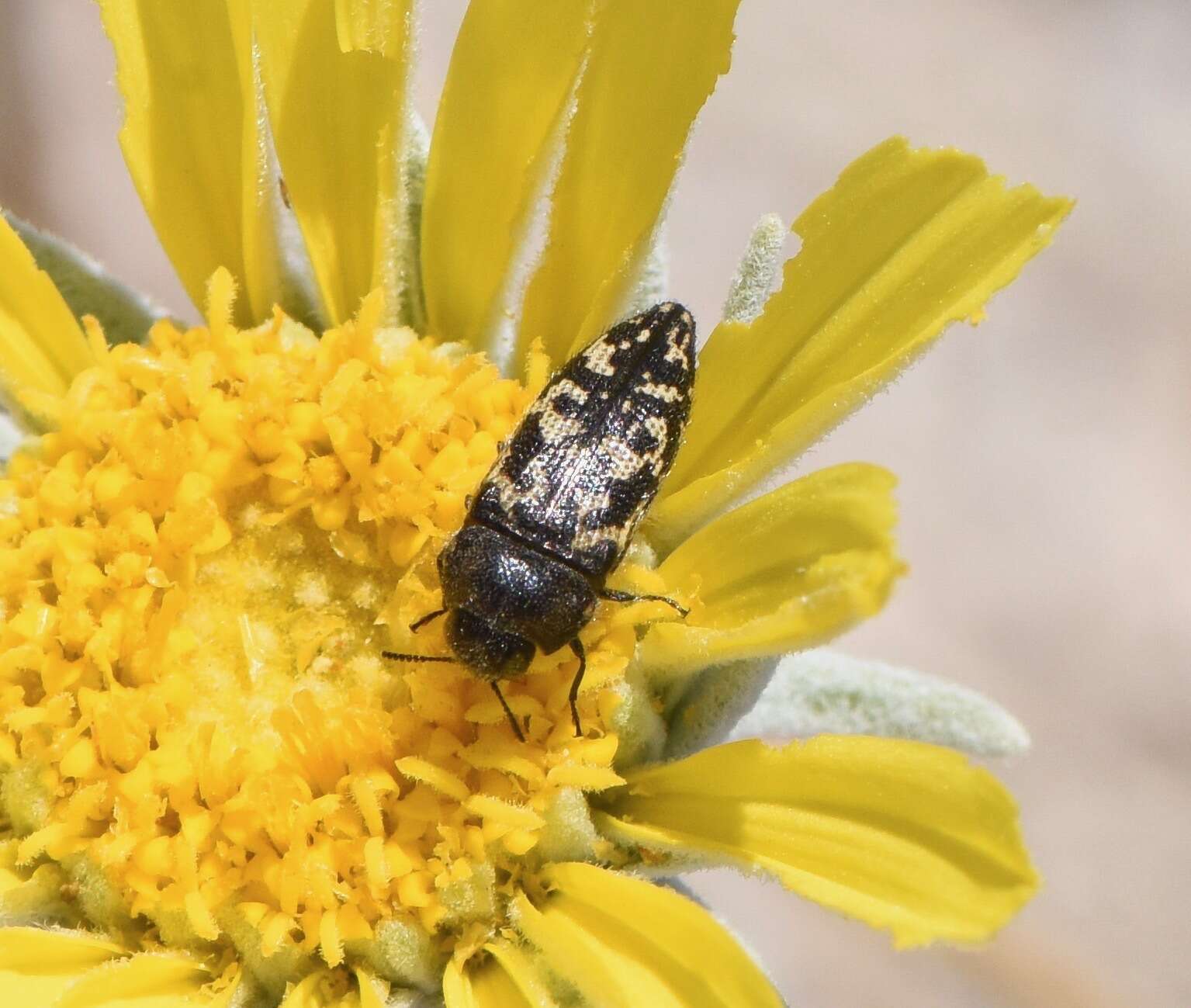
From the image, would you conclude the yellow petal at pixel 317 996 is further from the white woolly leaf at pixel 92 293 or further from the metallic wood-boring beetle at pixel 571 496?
the white woolly leaf at pixel 92 293

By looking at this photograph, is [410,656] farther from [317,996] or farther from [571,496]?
[317,996]

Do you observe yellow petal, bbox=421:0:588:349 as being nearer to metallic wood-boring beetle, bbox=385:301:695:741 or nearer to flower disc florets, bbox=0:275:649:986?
flower disc florets, bbox=0:275:649:986

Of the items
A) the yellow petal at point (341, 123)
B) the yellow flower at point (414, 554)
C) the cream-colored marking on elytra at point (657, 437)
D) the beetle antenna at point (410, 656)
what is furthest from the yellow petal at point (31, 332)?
the cream-colored marking on elytra at point (657, 437)

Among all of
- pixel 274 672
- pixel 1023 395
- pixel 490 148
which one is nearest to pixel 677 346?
pixel 490 148

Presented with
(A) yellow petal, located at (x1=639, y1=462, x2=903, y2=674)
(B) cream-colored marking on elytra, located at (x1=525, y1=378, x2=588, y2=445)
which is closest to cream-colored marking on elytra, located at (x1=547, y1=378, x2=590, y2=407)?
(B) cream-colored marking on elytra, located at (x1=525, y1=378, x2=588, y2=445)

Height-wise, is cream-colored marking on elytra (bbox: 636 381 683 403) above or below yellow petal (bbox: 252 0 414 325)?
below
